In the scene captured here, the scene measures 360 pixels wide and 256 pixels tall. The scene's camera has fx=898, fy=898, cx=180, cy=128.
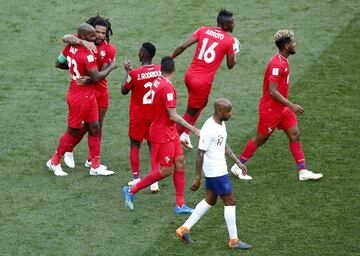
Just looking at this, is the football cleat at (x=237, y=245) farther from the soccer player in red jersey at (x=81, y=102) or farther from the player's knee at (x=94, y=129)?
the player's knee at (x=94, y=129)

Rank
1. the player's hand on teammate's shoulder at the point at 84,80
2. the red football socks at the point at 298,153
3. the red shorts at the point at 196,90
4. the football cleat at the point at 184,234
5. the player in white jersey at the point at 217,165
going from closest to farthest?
the player in white jersey at the point at 217,165, the football cleat at the point at 184,234, the player's hand on teammate's shoulder at the point at 84,80, the red football socks at the point at 298,153, the red shorts at the point at 196,90

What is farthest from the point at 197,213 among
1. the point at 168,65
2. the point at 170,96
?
the point at 168,65

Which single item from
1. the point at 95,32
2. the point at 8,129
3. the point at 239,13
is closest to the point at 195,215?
the point at 95,32

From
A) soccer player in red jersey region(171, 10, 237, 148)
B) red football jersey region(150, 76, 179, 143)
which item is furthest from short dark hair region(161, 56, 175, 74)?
soccer player in red jersey region(171, 10, 237, 148)

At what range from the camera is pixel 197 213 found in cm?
1129

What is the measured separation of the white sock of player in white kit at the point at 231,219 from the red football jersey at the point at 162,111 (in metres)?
1.48

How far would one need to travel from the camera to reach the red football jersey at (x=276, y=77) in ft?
42.3

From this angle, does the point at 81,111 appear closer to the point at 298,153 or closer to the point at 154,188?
the point at 154,188

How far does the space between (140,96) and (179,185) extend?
1.54 metres

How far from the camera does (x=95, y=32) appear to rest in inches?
517

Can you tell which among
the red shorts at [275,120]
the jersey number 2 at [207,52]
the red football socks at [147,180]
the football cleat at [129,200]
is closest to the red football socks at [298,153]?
the red shorts at [275,120]

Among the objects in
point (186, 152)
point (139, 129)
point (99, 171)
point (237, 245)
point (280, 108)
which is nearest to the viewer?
point (237, 245)

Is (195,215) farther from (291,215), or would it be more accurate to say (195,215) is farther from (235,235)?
(291,215)

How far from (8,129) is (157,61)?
12.8 ft
